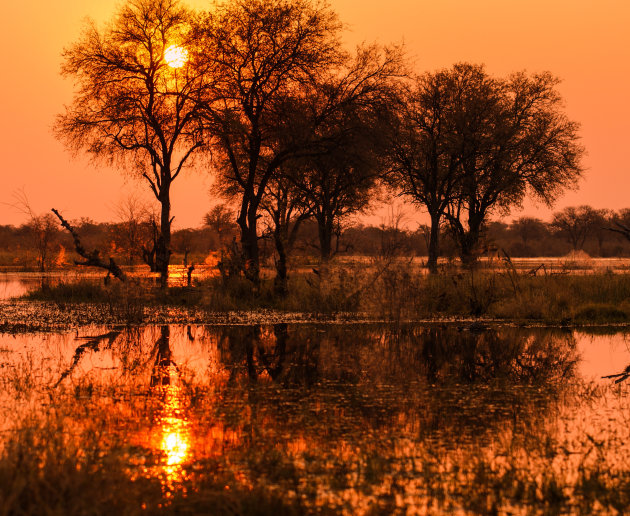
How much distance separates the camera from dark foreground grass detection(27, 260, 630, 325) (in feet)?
70.4

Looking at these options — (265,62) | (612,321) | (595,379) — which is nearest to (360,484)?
(595,379)

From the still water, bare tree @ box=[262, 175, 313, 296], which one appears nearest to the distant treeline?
bare tree @ box=[262, 175, 313, 296]

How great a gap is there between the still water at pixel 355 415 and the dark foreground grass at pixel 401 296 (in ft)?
15.7

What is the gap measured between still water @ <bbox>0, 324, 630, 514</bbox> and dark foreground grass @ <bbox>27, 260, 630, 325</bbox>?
4.80 m

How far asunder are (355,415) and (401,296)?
A: 11.9 m

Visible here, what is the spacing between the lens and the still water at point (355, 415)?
21.4ft

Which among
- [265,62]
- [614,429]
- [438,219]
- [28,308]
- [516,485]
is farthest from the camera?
[438,219]

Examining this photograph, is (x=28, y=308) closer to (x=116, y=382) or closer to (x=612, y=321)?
(x=116, y=382)

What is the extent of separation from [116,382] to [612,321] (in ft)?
51.3

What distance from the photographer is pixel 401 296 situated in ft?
68.8

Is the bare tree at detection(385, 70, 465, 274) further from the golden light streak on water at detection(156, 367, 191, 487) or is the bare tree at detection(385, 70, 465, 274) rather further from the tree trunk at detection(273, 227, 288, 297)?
the golden light streak on water at detection(156, 367, 191, 487)

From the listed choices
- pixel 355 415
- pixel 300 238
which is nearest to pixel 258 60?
pixel 355 415

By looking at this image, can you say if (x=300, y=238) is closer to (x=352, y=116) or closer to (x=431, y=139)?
(x=431, y=139)

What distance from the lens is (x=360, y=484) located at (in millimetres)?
6582
